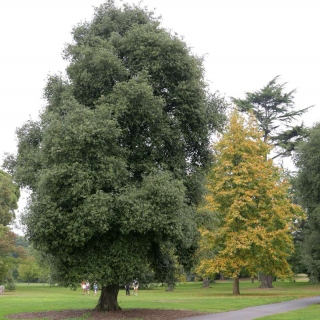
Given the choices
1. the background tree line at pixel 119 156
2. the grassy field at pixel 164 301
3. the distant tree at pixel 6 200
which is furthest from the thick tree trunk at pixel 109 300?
the distant tree at pixel 6 200

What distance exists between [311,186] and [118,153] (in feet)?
78.2

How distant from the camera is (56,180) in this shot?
16953 mm

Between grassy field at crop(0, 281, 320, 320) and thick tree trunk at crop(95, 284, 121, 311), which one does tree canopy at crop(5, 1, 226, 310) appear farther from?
grassy field at crop(0, 281, 320, 320)

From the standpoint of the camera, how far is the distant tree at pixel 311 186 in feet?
119

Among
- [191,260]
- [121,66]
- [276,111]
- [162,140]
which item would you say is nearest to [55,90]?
[121,66]

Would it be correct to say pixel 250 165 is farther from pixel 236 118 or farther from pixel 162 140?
pixel 162 140

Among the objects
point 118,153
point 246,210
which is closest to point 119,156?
point 118,153

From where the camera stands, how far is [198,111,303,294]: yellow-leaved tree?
1410 inches

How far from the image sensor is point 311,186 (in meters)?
38.1

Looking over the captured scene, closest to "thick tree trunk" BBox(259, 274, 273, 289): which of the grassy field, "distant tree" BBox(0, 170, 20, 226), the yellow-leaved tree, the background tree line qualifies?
the grassy field

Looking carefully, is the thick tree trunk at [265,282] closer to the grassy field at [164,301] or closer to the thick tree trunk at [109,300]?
the grassy field at [164,301]

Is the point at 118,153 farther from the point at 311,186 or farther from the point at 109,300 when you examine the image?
the point at 311,186

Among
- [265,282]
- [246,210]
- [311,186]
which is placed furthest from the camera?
[265,282]

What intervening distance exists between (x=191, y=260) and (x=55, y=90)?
10120 mm
